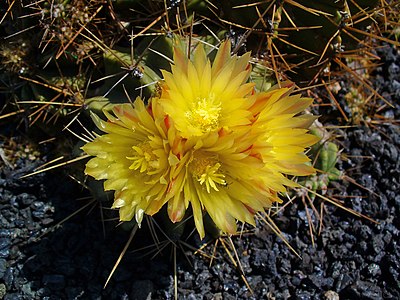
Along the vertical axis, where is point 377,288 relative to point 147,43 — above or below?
below

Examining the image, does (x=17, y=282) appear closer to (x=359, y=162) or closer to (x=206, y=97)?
(x=206, y=97)

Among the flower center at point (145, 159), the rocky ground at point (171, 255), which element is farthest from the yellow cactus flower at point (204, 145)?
the rocky ground at point (171, 255)

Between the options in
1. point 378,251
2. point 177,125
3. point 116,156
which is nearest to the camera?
point 177,125

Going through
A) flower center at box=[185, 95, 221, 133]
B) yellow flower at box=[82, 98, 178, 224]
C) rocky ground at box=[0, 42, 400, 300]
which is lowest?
rocky ground at box=[0, 42, 400, 300]

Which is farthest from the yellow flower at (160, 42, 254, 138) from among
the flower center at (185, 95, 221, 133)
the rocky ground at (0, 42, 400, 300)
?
the rocky ground at (0, 42, 400, 300)

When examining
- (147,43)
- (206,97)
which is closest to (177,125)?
(206,97)

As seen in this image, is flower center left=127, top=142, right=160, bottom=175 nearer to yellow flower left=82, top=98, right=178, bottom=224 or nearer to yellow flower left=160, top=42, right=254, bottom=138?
yellow flower left=82, top=98, right=178, bottom=224

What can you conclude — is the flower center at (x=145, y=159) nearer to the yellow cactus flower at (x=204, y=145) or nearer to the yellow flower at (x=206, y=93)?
the yellow cactus flower at (x=204, y=145)

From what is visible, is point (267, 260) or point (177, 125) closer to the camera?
point (177, 125)
